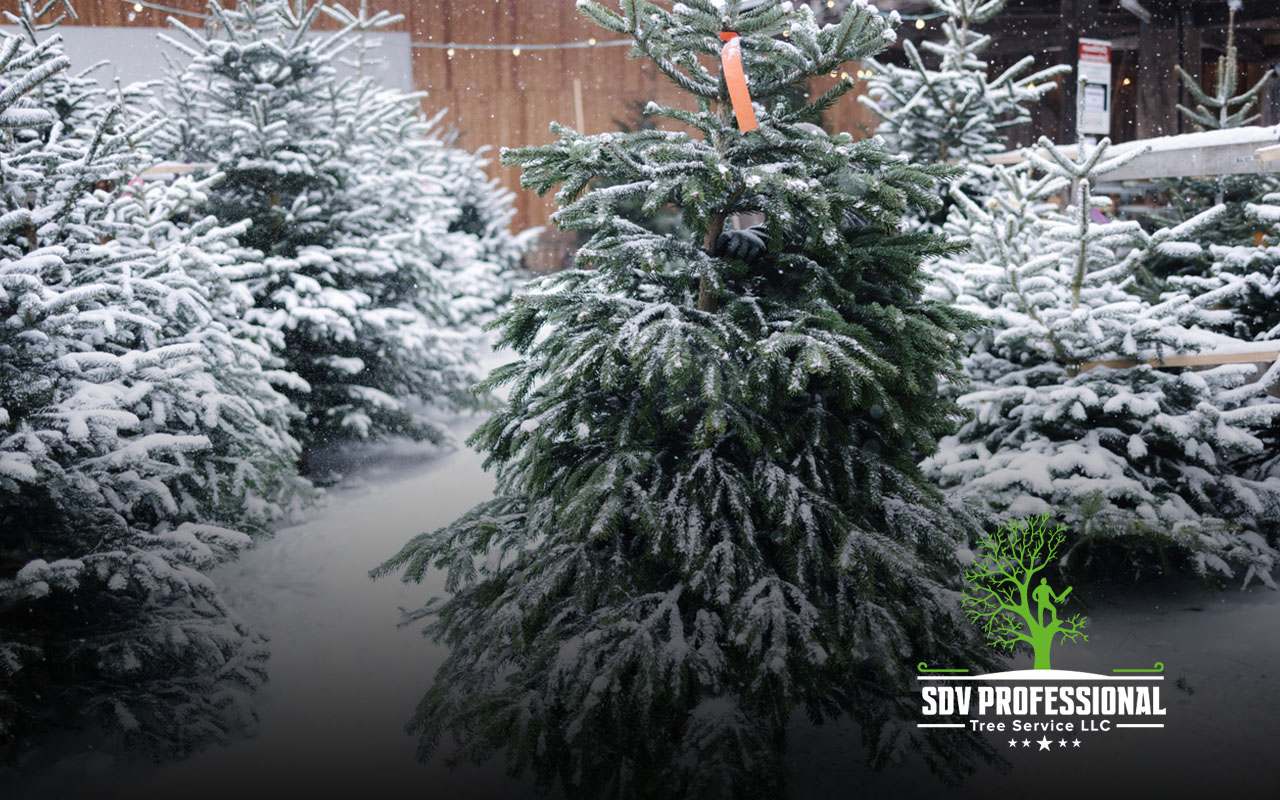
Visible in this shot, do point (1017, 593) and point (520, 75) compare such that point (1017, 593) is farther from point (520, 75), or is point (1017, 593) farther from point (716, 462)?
point (520, 75)

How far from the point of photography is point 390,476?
25.1ft

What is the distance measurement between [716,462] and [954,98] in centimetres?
549

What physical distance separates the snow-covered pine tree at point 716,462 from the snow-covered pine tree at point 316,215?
13.6 feet

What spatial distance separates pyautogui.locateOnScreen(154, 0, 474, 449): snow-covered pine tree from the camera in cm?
690

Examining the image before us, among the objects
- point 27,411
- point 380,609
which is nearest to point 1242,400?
point 380,609

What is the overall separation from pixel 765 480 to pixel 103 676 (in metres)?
2.80

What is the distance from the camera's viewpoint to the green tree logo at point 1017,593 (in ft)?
11.7

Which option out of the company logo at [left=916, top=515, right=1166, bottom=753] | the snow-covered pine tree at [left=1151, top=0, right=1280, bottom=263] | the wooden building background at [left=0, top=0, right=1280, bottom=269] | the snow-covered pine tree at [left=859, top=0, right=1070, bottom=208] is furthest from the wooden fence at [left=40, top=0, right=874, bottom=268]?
the company logo at [left=916, top=515, right=1166, bottom=753]

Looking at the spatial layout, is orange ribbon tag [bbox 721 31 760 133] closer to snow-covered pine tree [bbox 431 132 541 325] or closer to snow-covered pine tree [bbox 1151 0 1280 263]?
snow-covered pine tree [bbox 1151 0 1280 263]

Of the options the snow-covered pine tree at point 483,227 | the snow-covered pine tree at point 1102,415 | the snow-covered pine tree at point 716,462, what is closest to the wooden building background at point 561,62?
the snow-covered pine tree at point 483,227

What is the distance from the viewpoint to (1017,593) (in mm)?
4430

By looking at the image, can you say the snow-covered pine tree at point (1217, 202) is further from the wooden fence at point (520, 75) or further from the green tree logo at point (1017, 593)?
the wooden fence at point (520, 75)

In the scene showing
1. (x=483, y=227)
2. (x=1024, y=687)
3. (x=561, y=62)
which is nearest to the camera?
(x=1024, y=687)

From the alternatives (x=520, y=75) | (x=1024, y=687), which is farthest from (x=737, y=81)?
(x=520, y=75)
